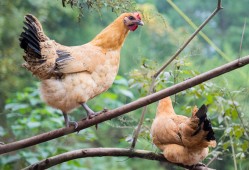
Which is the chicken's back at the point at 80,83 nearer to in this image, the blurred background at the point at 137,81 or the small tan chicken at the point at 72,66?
the small tan chicken at the point at 72,66

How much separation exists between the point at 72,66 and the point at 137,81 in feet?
1.67

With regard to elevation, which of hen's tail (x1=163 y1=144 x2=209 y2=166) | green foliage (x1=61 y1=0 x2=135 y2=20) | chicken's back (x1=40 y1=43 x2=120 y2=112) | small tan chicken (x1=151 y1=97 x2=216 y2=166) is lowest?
hen's tail (x1=163 y1=144 x2=209 y2=166)

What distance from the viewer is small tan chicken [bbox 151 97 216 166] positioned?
9.21ft

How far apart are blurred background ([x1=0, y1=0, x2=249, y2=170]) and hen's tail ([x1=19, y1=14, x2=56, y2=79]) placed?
188 mm

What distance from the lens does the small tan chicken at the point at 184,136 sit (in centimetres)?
281

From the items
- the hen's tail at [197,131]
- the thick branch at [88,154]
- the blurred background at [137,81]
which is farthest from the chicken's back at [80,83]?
the hen's tail at [197,131]

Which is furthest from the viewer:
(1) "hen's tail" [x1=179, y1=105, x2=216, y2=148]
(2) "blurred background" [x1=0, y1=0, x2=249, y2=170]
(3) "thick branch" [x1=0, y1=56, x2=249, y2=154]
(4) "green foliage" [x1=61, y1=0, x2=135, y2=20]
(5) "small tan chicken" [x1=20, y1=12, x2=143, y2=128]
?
(2) "blurred background" [x1=0, y1=0, x2=249, y2=170]

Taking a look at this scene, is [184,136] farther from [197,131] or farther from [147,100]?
[147,100]

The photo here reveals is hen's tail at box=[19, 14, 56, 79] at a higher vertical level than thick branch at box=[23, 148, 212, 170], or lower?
higher

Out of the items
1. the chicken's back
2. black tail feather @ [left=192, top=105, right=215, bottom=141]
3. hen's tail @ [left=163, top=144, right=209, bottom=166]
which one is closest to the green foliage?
the chicken's back

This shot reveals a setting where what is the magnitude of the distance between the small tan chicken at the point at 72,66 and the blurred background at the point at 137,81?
11cm

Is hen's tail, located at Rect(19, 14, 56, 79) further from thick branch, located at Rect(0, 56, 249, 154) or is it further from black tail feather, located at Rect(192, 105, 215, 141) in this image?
black tail feather, located at Rect(192, 105, 215, 141)

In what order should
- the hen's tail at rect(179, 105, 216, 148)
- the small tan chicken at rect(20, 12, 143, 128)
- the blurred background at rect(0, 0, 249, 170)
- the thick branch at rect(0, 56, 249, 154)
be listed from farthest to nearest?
the blurred background at rect(0, 0, 249, 170)
the hen's tail at rect(179, 105, 216, 148)
the small tan chicken at rect(20, 12, 143, 128)
the thick branch at rect(0, 56, 249, 154)

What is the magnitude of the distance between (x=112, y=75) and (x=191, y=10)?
3883mm
